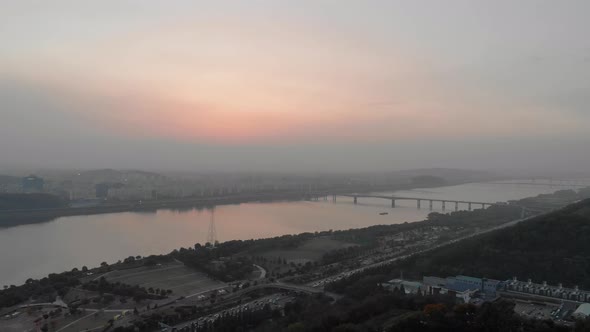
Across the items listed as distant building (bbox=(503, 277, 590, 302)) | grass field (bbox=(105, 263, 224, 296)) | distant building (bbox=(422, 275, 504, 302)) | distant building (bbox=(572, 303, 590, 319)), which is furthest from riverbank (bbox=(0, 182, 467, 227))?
distant building (bbox=(572, 303, 590, 319))

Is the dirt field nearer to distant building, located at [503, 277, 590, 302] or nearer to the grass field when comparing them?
the grass field

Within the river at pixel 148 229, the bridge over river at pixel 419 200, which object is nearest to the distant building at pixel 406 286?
the river at pixel 148 229

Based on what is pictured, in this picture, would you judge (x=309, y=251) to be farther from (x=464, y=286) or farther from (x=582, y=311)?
(x=582, y=311)

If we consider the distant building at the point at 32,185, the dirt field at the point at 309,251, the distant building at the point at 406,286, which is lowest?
the dirt field at the point at 309,251

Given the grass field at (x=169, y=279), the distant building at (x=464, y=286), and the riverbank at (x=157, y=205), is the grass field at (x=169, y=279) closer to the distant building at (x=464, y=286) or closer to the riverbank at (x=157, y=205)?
the distant building at (x=464, y=286)

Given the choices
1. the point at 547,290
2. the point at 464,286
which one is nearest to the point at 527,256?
the point at 547,290

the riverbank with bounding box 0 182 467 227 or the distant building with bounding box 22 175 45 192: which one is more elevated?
the distant building with bounding box 22 175 45 192

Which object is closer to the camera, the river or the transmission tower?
the river
